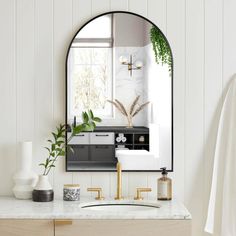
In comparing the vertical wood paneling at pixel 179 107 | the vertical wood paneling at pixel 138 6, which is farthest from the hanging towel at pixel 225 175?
the vertical wood paneling at pixel 138 6

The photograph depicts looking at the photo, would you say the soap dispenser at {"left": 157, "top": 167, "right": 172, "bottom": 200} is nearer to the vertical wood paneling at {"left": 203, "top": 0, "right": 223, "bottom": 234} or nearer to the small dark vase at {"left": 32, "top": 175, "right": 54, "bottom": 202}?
the vertical wood paneling at {"left": 203, "top": 0, "right": 223, "bottom": 234}

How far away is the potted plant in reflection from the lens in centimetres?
292

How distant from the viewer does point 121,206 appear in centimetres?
297

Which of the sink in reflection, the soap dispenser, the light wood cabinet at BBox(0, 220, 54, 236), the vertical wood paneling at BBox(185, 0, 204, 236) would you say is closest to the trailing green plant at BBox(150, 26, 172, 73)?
the vertical wood paneling at BBox(185, 0, 204, 236)

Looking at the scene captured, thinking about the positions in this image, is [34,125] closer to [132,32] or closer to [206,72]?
[132,32]

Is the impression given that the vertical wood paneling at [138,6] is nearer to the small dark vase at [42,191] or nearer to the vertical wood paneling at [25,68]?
the vertical wood paneling at [25,68]

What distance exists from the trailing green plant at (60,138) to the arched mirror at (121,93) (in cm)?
5

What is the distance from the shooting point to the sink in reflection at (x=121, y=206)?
9.64ft

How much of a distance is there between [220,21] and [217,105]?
48 cm

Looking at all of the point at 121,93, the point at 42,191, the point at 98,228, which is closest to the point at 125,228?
the point at 98,228

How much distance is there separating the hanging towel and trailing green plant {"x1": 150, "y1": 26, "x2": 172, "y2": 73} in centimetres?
39

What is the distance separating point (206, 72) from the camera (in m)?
3.13

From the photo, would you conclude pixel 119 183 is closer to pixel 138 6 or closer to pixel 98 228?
pixel 98 228

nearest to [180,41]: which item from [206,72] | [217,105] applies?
[206,72]
